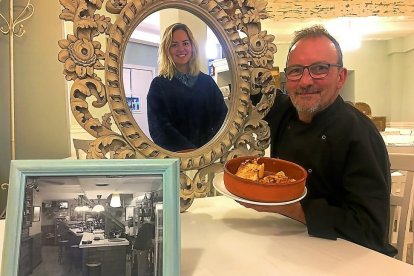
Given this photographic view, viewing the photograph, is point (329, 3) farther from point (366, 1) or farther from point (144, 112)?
point (144, 112)

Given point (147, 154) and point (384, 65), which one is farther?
point (384, 65)


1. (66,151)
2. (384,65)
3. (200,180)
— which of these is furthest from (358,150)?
(384,65)

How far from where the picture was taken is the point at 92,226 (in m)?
0.51

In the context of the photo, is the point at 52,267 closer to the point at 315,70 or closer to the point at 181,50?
the point at 181,50

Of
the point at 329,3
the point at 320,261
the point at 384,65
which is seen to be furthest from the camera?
the point at 384,65

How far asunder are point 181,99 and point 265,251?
39 centimetres

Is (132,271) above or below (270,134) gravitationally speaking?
below

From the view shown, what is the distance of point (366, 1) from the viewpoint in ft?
7.85

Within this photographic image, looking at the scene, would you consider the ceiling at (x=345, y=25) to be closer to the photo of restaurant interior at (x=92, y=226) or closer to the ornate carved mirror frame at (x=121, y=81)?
the ornate carved mirror frame at (x=121, y=81)

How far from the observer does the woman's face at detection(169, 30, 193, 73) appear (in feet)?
2.69

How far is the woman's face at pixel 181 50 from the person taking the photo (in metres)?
0.82

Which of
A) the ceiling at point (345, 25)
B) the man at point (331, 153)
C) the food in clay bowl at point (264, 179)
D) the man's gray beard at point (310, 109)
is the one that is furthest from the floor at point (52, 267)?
the ceiling at point (345, 25)

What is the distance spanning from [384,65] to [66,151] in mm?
2754

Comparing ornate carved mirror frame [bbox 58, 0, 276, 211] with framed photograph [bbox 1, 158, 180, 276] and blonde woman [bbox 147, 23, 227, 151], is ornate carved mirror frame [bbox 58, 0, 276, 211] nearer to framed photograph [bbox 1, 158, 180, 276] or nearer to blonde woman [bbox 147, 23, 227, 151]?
blonde woman [bbox 147, 23, 227, 151]
